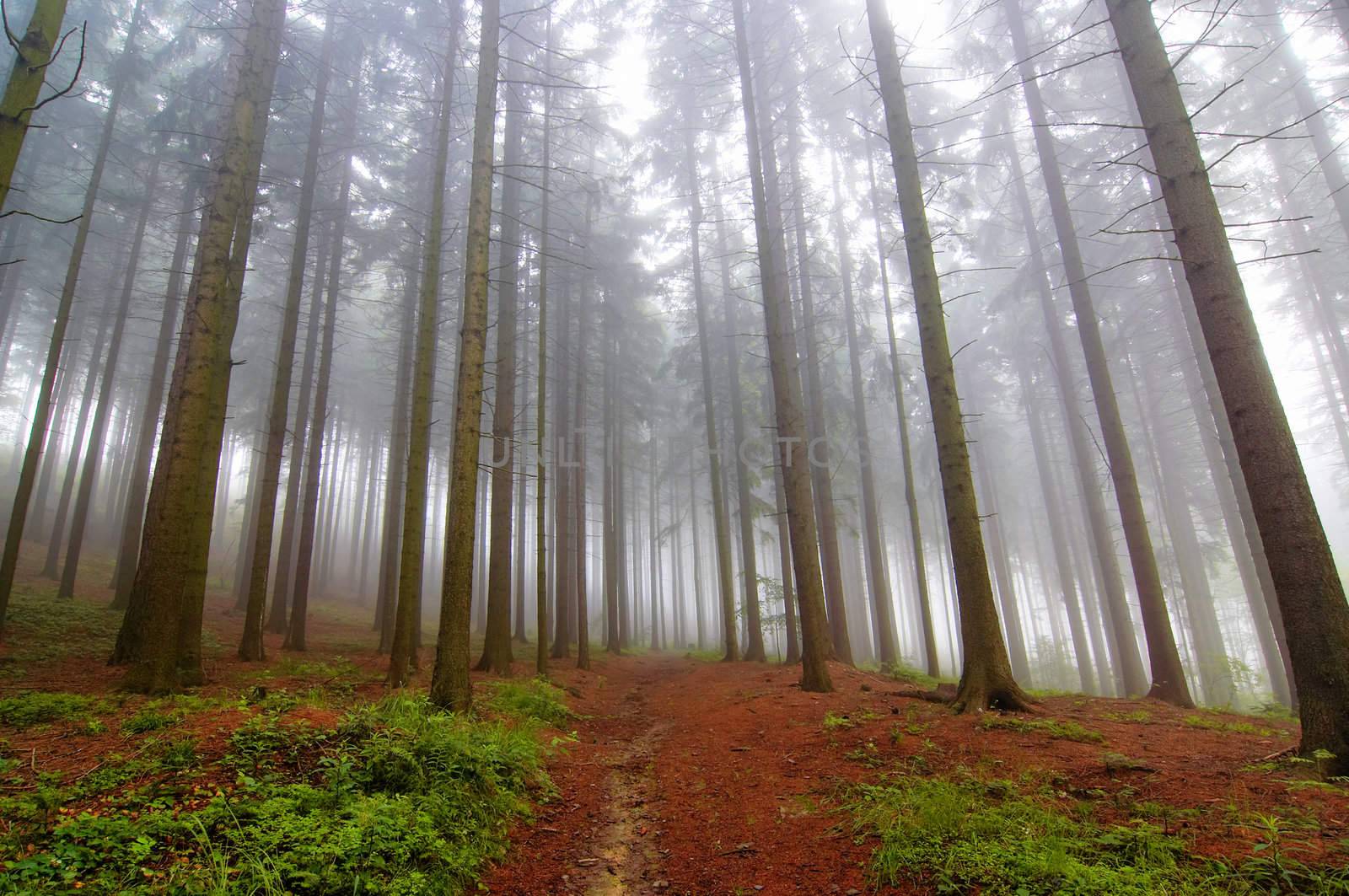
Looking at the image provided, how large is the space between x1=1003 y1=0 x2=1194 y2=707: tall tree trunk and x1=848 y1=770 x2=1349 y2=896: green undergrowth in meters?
7.66

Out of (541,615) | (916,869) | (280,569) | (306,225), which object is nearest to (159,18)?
(306,225)

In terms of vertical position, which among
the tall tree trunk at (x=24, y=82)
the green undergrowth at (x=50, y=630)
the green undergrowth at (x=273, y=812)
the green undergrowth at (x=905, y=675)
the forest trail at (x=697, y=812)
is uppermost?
the tall tree trunk at (x=24, y=82)

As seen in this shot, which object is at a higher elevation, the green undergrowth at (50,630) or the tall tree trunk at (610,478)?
the tall tree trunk at (610,478)

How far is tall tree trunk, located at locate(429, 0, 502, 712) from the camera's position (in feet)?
22.6

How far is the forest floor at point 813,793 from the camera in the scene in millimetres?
2984

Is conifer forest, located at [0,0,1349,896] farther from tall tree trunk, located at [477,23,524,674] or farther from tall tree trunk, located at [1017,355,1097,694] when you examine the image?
tall tree trunk, located at [1017,355,1097,694]

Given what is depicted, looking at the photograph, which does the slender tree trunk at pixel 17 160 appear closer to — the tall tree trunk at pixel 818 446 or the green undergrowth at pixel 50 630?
the green undergrowth at pixel 50 630

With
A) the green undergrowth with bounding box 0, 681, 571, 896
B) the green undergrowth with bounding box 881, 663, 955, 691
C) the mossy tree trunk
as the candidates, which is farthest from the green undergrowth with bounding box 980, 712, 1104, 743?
the green undergrowth with bounding box 881, 663, 955, 691

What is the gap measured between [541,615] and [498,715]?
537 cm

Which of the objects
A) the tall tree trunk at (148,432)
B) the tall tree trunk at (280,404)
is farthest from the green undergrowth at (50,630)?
the tall tree trunk at (280,404)

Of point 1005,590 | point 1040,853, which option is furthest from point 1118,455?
point 1005,590

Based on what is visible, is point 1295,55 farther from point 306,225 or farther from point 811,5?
point 306,225

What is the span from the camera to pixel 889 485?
30219 mm

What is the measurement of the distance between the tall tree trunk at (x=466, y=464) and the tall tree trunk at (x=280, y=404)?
200 inches
